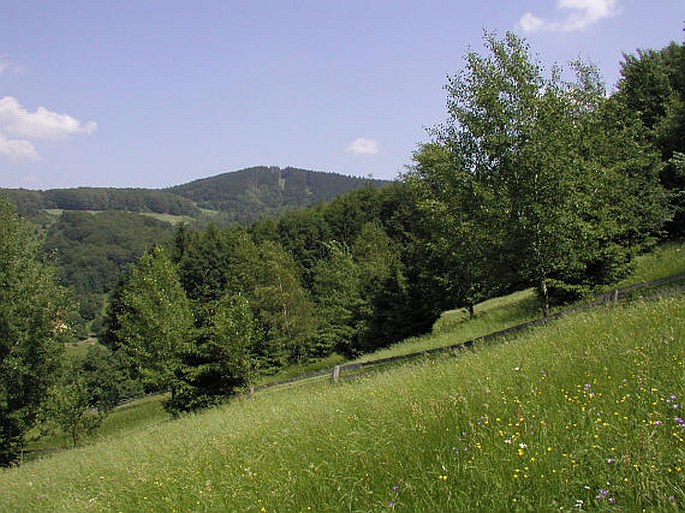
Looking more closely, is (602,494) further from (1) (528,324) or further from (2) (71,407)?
(2) (71,407)

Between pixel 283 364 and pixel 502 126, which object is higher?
pixel 502 126

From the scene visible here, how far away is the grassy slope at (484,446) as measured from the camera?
358 cm

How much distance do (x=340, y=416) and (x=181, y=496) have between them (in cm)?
224

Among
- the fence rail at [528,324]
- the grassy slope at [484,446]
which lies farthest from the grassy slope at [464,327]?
the grassy slope at [484,446]

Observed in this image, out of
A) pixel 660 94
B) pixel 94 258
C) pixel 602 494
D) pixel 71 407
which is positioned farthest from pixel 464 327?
pixel 94 258

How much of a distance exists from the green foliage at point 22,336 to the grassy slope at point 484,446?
15563 millimetres

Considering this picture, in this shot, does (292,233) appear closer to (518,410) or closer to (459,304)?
(459,304)

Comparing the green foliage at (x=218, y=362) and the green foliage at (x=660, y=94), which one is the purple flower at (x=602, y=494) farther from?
the green foliage at (x=660, y=94)

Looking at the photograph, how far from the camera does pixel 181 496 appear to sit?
6070mm

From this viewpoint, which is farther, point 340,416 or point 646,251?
point 646,251

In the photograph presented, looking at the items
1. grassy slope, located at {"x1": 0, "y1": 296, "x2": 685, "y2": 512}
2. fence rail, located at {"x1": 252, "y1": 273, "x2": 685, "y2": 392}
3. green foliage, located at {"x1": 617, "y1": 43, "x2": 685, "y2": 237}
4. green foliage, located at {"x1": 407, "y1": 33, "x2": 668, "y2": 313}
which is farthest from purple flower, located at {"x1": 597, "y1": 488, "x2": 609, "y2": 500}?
green foliage, located at {"x1": 617, "y1": 43, "x2": 685, "y2": 237}

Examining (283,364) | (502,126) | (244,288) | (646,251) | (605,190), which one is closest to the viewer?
(502,126)

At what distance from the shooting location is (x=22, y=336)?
20.8 metres

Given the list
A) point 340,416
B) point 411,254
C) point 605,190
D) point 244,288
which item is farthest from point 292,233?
point 340,416
